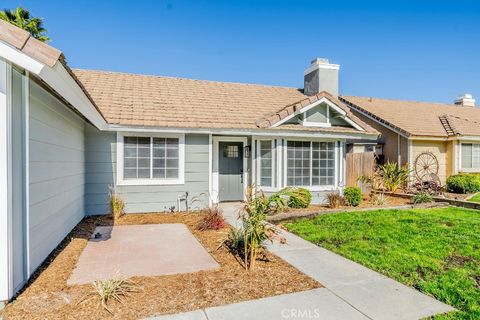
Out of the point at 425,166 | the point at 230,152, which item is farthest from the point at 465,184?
the point at 230,152

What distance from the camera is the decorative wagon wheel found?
16.1m

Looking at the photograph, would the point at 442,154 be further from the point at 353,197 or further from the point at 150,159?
the point at 150,159

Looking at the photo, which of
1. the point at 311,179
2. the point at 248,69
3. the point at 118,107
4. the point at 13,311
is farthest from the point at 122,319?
the point at 248,69

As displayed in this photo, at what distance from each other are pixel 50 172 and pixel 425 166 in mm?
16868

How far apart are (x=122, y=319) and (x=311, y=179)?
898cm

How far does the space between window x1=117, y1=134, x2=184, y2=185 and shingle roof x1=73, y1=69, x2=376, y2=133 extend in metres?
0.61

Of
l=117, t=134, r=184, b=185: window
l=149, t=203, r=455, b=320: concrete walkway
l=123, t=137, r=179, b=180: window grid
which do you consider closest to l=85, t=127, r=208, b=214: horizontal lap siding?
l=117, t=134, r=184, b=185: window

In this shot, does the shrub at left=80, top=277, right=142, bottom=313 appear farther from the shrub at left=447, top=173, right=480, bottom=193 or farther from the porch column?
the shrub at left=447, top=173, right=480, bottom=193

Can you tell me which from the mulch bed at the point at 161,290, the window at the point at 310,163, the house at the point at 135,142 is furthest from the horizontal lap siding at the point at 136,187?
the mulch bed at the point at 161,290

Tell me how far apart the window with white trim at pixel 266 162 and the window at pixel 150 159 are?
2.87 meters

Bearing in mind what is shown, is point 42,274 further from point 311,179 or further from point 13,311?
point 311,179

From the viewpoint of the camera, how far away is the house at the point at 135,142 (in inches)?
148

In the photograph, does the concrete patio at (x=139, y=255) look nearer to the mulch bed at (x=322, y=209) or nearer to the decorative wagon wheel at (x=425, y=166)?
the mulch bed at (x=322, y=209)

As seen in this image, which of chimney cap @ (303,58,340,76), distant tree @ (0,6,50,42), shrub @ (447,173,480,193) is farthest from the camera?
distant tree @ (0,6,50,42)
